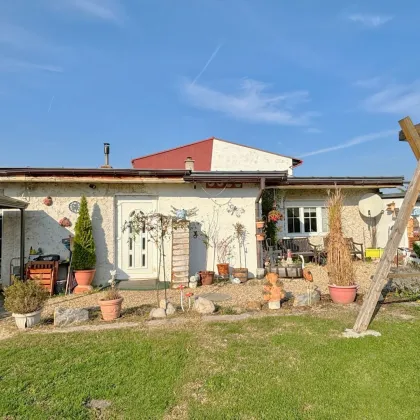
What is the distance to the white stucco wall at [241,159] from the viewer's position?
19172 mm

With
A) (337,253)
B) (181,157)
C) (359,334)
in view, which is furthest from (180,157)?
Answer: (359,334)

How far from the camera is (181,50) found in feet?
31.7

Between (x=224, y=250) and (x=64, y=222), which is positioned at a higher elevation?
(x=64, y=222)

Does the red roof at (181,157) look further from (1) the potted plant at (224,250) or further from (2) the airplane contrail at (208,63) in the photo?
(1) the potted plant at (224,250)

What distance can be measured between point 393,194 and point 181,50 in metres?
9.46

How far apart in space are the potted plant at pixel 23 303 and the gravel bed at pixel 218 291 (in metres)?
0.80

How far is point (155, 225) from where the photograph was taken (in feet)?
26.5

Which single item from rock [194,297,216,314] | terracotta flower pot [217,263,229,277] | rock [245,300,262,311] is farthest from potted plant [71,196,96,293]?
rock [245,300,262,311]

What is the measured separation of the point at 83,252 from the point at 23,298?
2.99 metres

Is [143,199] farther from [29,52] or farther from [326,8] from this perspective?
[326,8]

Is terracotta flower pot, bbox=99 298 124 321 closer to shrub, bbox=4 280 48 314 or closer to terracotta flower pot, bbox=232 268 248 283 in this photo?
shrub, bbox=4 280 48 314

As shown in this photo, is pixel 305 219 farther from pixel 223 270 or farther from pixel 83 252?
pixel 83 252

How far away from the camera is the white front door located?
853cm

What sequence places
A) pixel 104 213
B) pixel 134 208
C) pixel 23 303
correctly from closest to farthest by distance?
pixel 23 303 → pixel 104 213 → pixel 134 208
